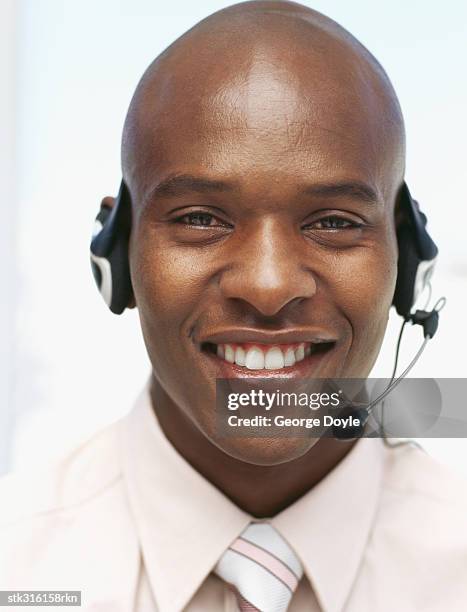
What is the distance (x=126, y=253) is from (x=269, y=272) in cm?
31

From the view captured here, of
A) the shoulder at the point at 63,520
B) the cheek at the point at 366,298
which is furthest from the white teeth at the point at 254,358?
the shoulder at the point at 63,520

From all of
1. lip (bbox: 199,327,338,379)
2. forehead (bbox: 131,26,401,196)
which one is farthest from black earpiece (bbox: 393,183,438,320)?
lip (bbox: 199,327,338,379)

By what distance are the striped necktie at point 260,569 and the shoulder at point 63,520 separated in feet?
0.54

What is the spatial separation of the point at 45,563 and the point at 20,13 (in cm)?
143

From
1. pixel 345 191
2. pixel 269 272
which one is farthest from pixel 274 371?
pixel 345 191

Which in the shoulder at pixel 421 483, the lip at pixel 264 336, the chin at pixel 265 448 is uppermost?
the lip at pixel 264 336

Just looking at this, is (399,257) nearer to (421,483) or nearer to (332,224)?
(332,224)

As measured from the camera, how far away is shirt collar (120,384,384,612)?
1245 mm

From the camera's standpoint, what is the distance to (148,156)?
3.95 ft

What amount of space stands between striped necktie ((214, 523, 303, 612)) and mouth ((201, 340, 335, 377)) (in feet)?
0.83

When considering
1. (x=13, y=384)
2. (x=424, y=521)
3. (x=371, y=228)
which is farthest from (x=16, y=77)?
(x=424, y=521)

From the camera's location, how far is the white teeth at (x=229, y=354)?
3.83ft

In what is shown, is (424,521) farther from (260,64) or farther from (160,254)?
(260,64)

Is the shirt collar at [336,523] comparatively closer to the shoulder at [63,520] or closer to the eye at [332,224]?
the shoulder at [63,520]
